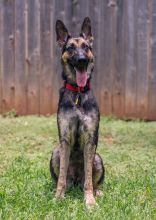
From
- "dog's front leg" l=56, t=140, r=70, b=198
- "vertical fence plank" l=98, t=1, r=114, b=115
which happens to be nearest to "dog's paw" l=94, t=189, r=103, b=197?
"dog's front leg" l=56, t=140, r=70, b=198

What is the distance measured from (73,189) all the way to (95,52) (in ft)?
14.4

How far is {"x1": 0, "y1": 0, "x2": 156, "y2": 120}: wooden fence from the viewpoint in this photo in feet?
32.6

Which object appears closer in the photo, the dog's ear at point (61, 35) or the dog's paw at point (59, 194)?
the dog's paw at point (59, 194)

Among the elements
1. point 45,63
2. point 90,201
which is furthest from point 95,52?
point 90,201

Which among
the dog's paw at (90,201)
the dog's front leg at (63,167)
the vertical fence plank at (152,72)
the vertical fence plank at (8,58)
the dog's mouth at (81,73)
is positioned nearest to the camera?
the dog's paw at (90,201)

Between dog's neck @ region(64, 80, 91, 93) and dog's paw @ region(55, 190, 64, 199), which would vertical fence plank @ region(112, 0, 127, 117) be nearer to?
dog's neck @ region(64, 80, 91, 93)

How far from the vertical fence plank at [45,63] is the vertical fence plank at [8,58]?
53cm

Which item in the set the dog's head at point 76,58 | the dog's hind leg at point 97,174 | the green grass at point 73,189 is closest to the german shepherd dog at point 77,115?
the dog's head at point 76,58

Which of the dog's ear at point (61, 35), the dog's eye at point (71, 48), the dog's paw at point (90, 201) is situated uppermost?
the dog's ear at point (61, 35)

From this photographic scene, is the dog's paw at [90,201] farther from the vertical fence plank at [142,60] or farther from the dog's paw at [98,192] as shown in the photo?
the vertical fence plank at [142,60]

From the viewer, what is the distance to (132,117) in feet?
33.2

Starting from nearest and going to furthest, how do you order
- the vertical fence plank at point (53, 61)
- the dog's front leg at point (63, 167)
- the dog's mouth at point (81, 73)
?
1. the dog's mouth at point (81, 73)
2. the dog's front leg at point (63, 167)
3. the vertical fence plank at point (53, 61)

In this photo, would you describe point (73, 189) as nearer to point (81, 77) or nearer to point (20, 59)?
point (81, 77)

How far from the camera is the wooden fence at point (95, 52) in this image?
995 centimetres
